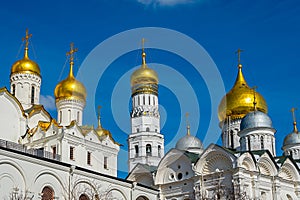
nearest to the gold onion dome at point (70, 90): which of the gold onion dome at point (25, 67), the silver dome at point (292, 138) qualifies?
the gold onion dome at point (25, 67)

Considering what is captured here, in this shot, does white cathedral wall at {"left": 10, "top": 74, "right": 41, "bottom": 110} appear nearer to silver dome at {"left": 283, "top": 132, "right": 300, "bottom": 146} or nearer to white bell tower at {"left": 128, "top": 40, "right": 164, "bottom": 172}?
white bell tower at {"left": 128, "top": 40, "right": 164, "bottom": 172}

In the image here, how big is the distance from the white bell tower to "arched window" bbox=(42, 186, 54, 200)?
73.4ft

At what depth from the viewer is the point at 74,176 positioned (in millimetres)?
32562

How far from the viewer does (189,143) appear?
5056 cm

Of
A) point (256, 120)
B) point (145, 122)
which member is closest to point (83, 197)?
point (256, 120)

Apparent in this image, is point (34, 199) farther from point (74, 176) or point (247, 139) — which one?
point (247, 139)

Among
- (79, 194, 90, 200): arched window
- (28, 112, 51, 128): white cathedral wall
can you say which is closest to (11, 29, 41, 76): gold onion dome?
(28, 112, 51, 128): white cathedral wall

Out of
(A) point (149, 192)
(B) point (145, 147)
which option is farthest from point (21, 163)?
(B) point (145, 147)

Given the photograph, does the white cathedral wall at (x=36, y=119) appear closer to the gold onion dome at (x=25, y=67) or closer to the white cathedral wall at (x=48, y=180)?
the gold onion dome at (x=25, y=67)

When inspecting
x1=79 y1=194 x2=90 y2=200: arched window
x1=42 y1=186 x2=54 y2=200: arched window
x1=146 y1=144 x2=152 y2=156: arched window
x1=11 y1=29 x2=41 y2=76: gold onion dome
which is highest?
x1=11 y1=29 x2=41 y2=76: gold onion dome

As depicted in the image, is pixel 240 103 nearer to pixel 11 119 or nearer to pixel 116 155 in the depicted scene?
pixel 116 155

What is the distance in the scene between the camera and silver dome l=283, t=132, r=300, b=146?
49812mm

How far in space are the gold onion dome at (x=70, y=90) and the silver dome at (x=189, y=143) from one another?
10.0m

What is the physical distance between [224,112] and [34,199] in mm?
25170
